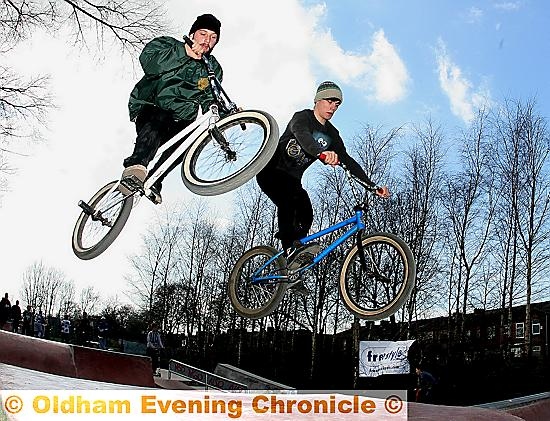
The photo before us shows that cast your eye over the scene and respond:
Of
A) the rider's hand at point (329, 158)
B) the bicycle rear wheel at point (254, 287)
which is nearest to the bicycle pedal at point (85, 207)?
the bicycle rear wheel at point (254, 287)

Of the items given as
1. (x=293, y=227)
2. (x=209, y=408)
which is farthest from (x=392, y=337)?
(x=209, y=408)

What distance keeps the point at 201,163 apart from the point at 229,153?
0.35 m

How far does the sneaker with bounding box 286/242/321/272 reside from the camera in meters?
8.54

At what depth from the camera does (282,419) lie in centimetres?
243

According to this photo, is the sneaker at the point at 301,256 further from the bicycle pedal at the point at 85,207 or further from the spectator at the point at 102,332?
the spectator at the point at 102,332

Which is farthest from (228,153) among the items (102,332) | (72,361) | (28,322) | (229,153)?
(28,322)

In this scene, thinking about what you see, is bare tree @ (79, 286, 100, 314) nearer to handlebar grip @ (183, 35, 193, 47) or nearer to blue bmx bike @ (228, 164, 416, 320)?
blue bmx bike @ (228, 164, 416, 320)

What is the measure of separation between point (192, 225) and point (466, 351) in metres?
9.01

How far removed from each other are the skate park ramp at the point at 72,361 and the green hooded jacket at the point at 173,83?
308 centimetres

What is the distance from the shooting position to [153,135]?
8.21 meters

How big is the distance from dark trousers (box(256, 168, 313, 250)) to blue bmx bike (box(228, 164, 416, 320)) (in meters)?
0.20

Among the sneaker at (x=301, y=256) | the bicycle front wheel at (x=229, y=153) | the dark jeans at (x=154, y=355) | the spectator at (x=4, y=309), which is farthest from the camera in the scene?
the dark jeans at (x=154, y=355)

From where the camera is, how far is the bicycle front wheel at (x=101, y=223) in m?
8.34

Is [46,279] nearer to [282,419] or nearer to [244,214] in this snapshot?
[244,214]
